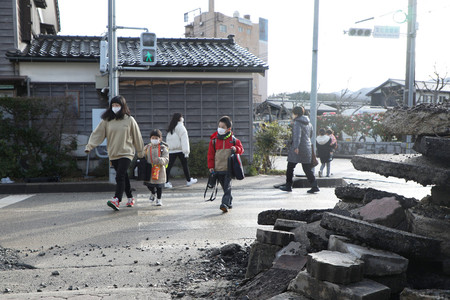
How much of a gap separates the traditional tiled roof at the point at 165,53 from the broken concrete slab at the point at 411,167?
405 inches

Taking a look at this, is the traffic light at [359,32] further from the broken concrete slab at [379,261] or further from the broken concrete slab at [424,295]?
the broken concrete slab at [424,295]

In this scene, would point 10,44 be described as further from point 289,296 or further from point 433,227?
point 433,227

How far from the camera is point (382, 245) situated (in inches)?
125

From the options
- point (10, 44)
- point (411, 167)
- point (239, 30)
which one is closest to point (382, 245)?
point (411, 167)

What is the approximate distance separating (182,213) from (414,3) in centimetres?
1543

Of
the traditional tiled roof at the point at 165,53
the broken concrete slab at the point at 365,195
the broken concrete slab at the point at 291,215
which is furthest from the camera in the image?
the traditional tiled roof at the point at 165,53

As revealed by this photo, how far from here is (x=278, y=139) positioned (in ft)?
46.4

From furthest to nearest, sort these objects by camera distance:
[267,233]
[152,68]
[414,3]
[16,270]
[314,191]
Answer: [414,3]
[152,68]
[314,191]
[16,270]
[267,233]

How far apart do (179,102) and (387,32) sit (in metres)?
9.53

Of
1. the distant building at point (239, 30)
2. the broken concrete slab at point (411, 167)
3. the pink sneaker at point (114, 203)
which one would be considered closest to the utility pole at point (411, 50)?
the pink sneaker at point (114, 203)

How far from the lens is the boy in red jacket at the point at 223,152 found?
798 cm

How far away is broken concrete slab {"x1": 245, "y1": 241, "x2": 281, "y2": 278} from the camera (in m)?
4.01

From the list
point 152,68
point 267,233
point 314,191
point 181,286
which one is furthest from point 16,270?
point 152,68

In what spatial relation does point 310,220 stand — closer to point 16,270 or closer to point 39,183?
point 16,270
